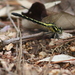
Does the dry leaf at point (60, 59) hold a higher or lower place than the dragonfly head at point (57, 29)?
lower

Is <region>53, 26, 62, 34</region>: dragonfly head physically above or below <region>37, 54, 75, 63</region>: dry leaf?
above

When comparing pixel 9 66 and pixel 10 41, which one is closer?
pixel 9 66

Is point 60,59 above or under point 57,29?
under

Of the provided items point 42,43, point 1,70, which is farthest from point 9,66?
point 42,43

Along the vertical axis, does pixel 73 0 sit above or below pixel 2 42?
above

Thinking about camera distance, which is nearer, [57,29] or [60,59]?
[60,59]

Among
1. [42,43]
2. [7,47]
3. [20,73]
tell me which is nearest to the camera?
[20,73]

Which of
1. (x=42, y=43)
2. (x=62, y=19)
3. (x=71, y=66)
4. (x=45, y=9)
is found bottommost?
(x=71, y=66)

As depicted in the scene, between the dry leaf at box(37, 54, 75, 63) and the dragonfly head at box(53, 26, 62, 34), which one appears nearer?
the dry leaf at box(37, 54, 75, 63)

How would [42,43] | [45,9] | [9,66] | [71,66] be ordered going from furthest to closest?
[45,9] → [42,43] → [71,66] → [9,66]

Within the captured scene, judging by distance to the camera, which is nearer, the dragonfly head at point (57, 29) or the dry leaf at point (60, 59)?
the dry leaf at point (60, 59)

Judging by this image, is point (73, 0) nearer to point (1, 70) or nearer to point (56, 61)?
point (56, 61)
